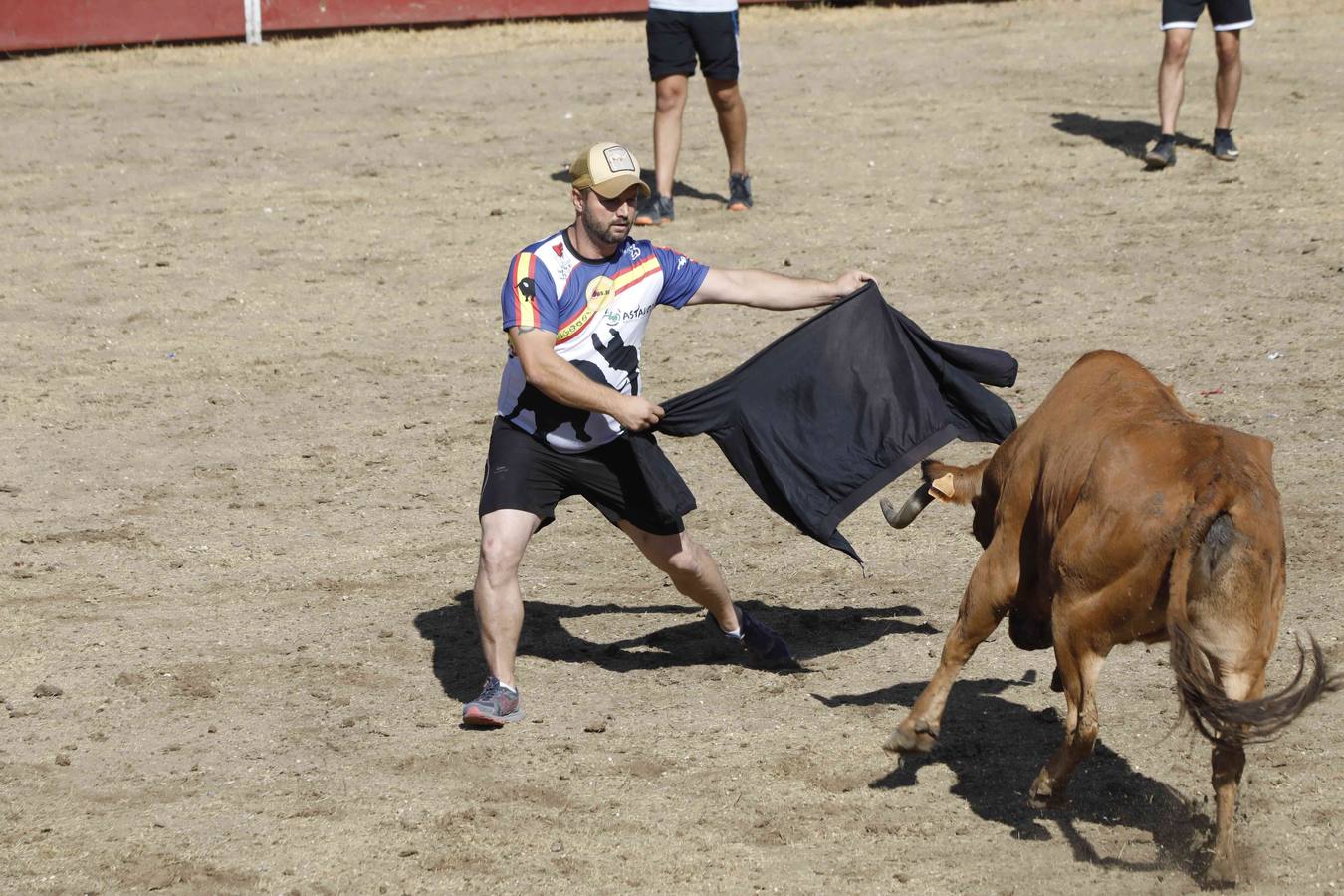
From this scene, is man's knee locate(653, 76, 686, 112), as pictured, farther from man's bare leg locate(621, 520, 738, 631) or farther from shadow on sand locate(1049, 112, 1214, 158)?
man's bare leg locate(621, 520, 738, 631)

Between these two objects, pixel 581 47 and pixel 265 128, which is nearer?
pixel 265 128

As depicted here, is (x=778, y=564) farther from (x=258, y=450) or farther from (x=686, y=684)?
(x=258, y=450)

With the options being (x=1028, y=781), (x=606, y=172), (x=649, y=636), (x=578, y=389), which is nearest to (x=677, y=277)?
(x=606, y=172)

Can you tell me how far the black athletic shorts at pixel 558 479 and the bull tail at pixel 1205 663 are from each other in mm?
1981

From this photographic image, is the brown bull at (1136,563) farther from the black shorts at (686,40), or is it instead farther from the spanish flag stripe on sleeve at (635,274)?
the black shorts at (686,40)

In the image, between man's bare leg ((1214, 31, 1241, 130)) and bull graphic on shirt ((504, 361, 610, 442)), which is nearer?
bull graphic on shirt ((504, 361, 610, 442))

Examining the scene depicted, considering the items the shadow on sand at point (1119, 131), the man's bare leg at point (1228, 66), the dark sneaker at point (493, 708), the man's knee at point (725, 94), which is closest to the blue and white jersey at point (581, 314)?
the dark sneaker at point (493, 708)

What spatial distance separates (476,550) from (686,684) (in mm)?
1719

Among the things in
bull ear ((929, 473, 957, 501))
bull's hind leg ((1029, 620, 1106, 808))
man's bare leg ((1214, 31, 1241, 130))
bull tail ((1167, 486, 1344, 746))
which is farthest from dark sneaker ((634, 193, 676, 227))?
bull tail ((1167, 486, 1344, 746))

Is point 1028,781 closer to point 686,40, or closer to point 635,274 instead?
point 635,274

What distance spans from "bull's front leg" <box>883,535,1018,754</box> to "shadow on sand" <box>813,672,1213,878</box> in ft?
1.11

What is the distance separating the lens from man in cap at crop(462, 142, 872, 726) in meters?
5.96

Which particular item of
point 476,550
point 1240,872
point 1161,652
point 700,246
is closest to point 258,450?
point 476,550

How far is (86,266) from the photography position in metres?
11.8
